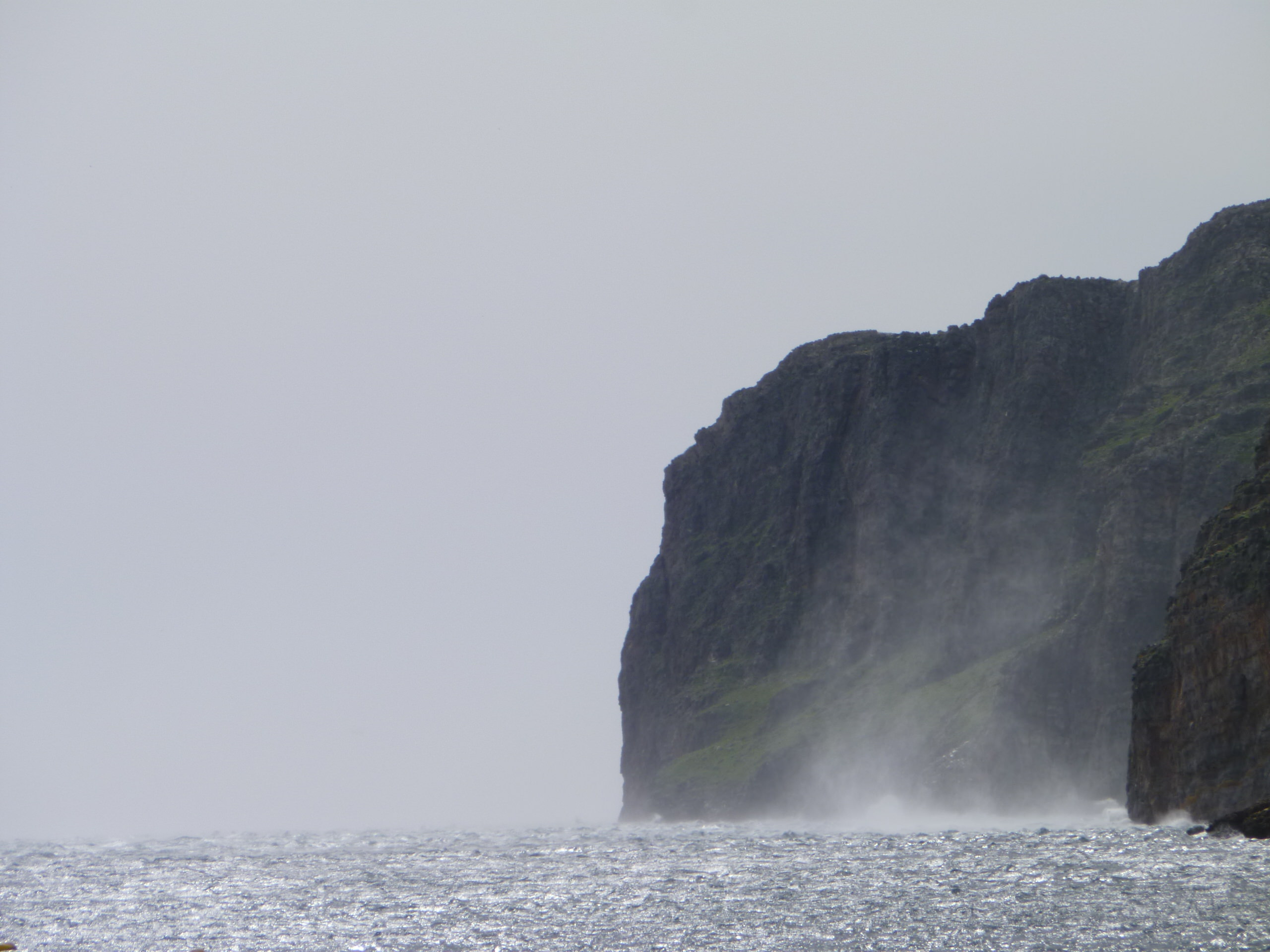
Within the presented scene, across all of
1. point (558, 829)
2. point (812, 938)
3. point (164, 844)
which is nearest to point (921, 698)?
point (558, 829)

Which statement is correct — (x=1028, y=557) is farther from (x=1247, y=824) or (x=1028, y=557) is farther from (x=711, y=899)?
(x=711, y=899)

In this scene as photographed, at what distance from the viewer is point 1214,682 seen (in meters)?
88.3

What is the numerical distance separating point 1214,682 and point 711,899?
43.0 meters

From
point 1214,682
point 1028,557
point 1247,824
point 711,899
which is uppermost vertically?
point 1028,557

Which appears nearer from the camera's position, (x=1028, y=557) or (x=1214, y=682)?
(x=1214, y=682)

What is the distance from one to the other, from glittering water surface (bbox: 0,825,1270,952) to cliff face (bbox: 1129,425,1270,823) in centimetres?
478

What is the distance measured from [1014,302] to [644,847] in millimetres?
115869

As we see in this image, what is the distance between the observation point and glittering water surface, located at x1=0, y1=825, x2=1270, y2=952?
4800 centimetres

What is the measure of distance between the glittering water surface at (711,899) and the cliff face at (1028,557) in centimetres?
3892

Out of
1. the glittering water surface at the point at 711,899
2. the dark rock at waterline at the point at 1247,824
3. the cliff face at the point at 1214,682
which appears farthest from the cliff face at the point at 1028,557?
the dark rock at waterline at the point at 1247,824

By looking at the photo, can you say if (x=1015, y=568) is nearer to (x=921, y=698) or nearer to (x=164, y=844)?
(x=921, y=698)

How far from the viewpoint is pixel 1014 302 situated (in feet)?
644

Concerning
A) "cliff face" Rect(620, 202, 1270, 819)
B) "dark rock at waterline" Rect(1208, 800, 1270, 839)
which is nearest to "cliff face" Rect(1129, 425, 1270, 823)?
"dark rock at waterline" Rect(1208, 800, 1270, 839)

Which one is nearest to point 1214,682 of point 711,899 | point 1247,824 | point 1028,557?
point 1247,824
